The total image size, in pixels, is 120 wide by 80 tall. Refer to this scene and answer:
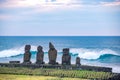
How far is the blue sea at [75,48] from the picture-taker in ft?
48.5

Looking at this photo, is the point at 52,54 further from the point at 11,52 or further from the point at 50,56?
the point at 11,52

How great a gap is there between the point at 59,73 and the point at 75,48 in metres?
1.12

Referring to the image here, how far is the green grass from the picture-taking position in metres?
14.3

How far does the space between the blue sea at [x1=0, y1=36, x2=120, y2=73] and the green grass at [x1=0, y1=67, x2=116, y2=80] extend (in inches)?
Result: 16.4

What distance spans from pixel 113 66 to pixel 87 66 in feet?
2.34

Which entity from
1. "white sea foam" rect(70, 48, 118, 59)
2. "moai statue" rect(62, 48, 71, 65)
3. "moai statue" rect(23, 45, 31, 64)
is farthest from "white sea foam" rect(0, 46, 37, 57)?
"white sea foam" rect(70, 48, 118, 59)

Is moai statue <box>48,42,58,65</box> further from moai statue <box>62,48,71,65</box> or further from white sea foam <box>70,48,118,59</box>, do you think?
white sea foam <box>70,48,118,59</box>

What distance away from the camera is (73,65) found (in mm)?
14992

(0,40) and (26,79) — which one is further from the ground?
(0,40)

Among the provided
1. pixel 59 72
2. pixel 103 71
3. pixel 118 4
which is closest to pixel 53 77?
pixel 59 72

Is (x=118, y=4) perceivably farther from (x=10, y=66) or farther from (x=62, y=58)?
(x=10, y=66)

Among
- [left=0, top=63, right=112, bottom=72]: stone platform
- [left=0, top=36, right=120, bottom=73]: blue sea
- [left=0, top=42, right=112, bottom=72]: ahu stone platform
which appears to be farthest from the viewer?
[left=0, top=42, right=112, bottom=72]: ahu stone platform

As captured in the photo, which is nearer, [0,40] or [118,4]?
[118,4]

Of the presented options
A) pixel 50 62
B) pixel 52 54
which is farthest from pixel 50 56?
pixel 50 62
